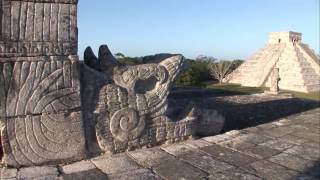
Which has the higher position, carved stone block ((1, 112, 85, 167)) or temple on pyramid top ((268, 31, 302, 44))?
temple on pyramid top ((268, 31, 302, 44))

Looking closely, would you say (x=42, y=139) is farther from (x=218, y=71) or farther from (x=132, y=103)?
(x=218, y=71)

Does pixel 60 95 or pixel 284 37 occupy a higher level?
pixel 284 37

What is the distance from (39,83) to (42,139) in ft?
1.76

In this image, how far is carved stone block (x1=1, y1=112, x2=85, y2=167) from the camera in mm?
3416

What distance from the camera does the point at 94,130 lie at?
387 centimetres

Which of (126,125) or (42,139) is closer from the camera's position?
(42,139)

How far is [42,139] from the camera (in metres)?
3.54

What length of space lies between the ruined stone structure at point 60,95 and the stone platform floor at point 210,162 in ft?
0.55

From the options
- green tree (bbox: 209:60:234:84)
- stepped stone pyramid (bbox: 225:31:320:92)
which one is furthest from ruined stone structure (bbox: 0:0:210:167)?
stepped stone pyramid (bbox: 225:31:320:92)

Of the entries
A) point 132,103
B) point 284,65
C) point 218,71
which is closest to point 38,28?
point 132,103

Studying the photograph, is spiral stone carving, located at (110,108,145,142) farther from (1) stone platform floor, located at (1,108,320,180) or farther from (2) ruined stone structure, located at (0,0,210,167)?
(1) stone platform floor, located at (1,108,320,180)

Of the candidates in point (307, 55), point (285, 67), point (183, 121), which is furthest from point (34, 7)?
point (307, 55)

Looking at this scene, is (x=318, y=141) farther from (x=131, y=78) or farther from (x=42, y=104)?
(x=42, y=104)

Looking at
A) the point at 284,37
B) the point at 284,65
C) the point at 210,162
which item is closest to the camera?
the point at 210,162
